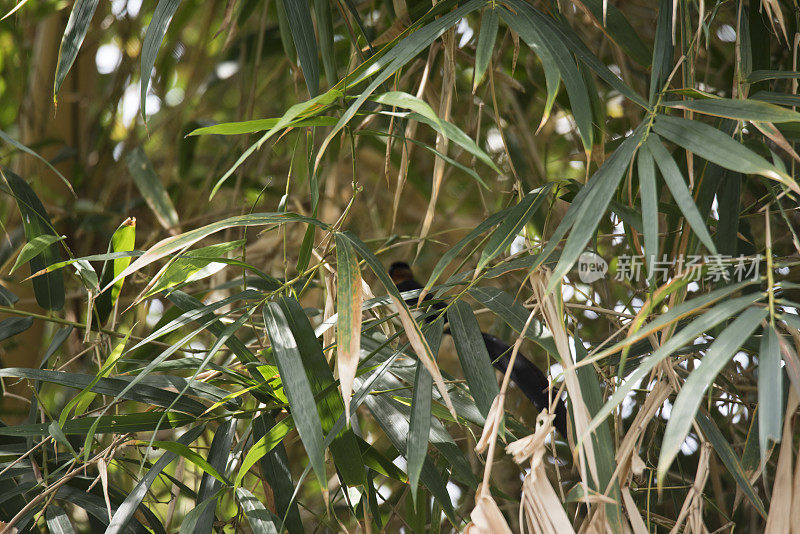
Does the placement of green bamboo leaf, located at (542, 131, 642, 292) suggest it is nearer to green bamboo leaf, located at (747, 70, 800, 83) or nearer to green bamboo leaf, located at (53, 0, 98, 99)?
green bamboo leaf, located at (747, 70, 800, 83)

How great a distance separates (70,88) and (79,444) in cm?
98

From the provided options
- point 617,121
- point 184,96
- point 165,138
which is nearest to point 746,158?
point 617,121

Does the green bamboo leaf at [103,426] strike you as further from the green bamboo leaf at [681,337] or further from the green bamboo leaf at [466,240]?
the green bamboo leaf at [681,337]

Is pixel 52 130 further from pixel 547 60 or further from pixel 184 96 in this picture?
→ pixel 547 60

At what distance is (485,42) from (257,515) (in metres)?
0.46

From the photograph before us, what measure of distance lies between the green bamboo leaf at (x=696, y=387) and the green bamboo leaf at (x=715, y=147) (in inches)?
3.6

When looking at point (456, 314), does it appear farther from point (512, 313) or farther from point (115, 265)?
point (115, 265)

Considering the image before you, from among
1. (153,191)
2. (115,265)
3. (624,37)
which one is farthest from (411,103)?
(153,191)

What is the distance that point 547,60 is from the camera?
0.56m

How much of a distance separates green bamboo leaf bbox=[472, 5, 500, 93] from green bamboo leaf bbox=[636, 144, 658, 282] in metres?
0.13

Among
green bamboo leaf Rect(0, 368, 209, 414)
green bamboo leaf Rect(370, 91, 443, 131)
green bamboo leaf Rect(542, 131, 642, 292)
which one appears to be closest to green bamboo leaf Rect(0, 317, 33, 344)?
green bamboo leaf Rect(0, 368, 209, 414)

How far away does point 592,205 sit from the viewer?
0.51 m

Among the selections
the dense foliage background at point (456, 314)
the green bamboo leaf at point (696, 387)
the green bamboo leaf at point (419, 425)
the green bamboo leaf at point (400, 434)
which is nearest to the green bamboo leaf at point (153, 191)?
the dense foliage background at point (456, 314)

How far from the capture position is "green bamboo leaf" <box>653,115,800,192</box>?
47cm
